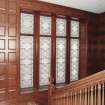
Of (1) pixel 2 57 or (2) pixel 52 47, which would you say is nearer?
(1) pixel 2 57

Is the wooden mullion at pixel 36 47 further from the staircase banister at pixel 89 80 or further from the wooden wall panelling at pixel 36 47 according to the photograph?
the staircase banister at pixel 89 80

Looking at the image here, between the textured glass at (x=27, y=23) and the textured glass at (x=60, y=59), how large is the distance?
902mm

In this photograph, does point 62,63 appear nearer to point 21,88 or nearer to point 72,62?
point 72,62

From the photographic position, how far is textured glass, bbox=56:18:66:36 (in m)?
5.20

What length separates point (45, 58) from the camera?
195 inches

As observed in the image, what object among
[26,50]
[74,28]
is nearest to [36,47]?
[26,50]

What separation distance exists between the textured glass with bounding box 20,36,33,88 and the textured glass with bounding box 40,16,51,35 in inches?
16.2

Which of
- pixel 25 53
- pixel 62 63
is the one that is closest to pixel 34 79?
pixel 25 53

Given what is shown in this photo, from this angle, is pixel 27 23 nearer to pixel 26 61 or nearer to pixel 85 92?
pixel 26 61

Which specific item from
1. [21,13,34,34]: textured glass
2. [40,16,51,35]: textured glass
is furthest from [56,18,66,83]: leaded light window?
[21,13,34,34]: textured glass

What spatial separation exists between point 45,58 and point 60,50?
1.87 ft

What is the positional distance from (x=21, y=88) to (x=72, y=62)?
5.89 ft

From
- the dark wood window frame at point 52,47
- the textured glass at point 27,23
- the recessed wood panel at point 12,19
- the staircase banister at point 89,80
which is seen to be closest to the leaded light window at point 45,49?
the dark wood window frame at point 52,47

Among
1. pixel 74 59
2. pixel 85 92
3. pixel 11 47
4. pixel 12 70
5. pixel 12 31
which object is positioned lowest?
pixel 85 92
